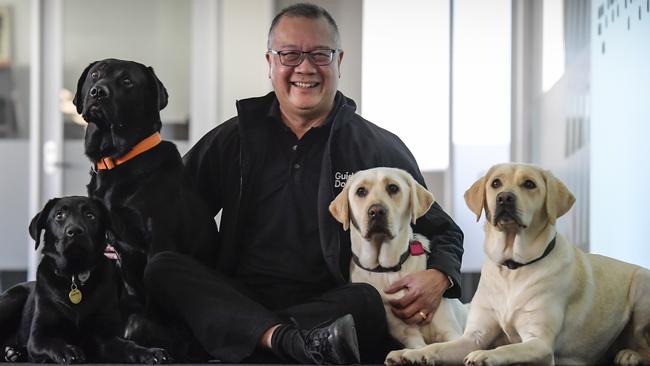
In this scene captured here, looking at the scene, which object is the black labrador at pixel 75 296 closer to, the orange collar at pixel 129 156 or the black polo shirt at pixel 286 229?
the orange collar at pixel 129 156

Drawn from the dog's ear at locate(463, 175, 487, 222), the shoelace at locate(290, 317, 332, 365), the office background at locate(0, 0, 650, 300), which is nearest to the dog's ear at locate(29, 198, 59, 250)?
the shoelace at locate(290, 317, 332, 365)

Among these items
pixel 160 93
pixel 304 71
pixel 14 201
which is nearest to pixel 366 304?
pixel 304 71

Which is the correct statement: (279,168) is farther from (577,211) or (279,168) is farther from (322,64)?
(577,211)

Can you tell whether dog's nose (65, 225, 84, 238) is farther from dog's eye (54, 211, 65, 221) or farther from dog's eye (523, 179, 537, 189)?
dog's eye (523, 179, 537, 189)

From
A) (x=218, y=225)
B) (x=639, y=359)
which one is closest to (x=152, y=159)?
(x=218, y=225)

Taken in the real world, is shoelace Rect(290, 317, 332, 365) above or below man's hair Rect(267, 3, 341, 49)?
below

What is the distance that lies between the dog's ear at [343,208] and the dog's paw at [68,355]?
2.46 ft

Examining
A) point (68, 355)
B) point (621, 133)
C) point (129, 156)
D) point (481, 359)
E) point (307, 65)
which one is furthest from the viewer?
point (621, 133)

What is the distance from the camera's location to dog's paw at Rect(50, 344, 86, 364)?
2.39m

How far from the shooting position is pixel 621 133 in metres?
3.64

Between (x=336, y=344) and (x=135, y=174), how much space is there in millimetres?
740

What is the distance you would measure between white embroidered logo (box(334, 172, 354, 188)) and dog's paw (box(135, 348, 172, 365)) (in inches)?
25.8

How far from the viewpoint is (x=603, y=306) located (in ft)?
7.75

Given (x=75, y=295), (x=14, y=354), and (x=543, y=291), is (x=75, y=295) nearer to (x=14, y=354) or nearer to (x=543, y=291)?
(x=14, y=354)
